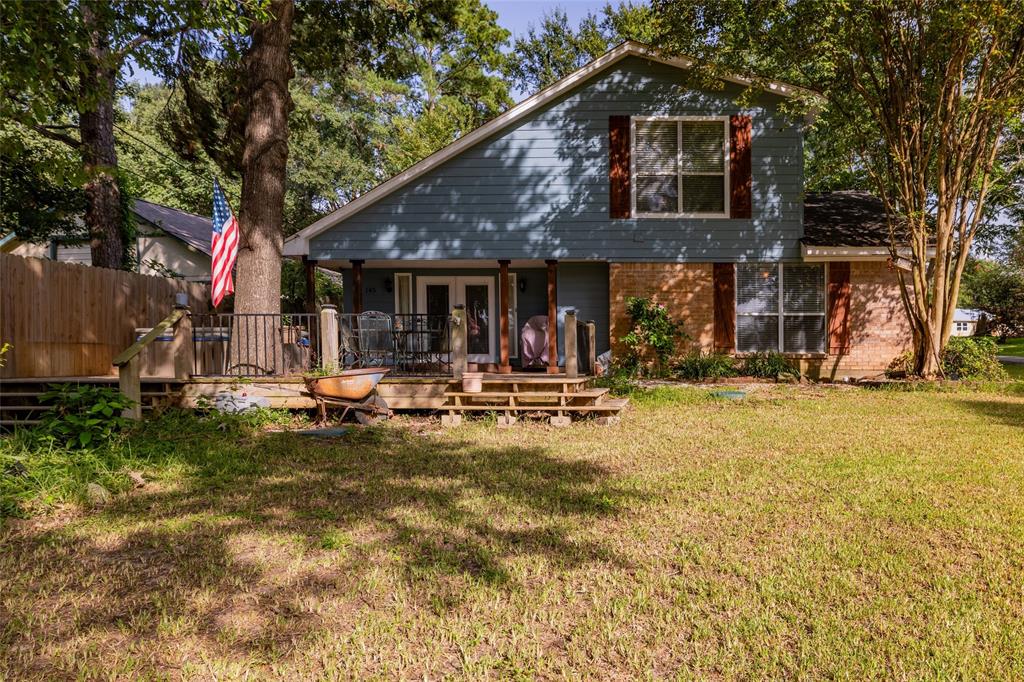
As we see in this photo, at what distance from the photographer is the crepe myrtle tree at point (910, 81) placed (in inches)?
433

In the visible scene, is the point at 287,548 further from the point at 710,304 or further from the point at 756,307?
the point at 756,307

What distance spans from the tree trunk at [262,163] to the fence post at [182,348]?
4.46ft

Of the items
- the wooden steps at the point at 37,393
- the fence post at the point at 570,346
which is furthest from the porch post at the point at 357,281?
the fence post at the point at 570,346

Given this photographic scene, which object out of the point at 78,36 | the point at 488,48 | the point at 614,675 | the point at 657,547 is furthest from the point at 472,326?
the point at 488,48

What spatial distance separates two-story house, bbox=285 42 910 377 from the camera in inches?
524

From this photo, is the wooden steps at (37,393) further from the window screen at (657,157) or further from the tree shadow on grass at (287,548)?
the window screen at (657,157)

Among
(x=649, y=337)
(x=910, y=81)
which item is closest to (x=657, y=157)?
(x=649, y=337)

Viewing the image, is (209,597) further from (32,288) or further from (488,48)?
(488,48)

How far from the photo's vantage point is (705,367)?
13023 mm

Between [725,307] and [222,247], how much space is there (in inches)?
395

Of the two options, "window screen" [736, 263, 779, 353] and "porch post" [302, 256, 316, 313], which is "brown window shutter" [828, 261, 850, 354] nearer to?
"window screen" [736, 263, 779, 353]

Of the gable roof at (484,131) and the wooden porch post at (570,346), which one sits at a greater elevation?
the gable roof at (484,131)

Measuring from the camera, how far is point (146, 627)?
2926 mm

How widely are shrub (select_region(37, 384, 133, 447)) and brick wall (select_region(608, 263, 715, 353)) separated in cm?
954
